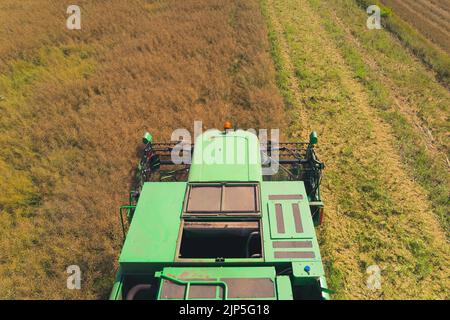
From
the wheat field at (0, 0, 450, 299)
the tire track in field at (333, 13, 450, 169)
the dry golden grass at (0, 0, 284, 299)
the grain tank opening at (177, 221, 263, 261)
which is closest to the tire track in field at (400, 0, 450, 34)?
the wheat field at (0, 0, 450, 299)

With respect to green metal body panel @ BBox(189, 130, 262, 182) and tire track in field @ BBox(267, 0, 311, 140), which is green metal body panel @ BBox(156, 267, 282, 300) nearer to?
green metal body panel @ BBox(189, 130, 262, 182)

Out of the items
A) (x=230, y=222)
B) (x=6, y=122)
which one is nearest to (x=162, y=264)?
(x=230, y=222)

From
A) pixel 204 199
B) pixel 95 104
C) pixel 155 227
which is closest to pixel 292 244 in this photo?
pixel 204 199

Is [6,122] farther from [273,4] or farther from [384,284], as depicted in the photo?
[273,4]

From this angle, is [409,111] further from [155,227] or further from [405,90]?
[155,227]

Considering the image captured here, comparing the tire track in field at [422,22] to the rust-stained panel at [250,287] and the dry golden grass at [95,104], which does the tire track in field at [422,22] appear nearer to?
the dry golden grass at [95,104]

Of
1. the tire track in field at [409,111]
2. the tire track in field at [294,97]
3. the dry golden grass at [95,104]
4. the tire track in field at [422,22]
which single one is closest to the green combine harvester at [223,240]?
the dry golden grass at [95,104]

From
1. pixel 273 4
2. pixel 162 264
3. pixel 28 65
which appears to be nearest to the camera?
pixel 162 264
